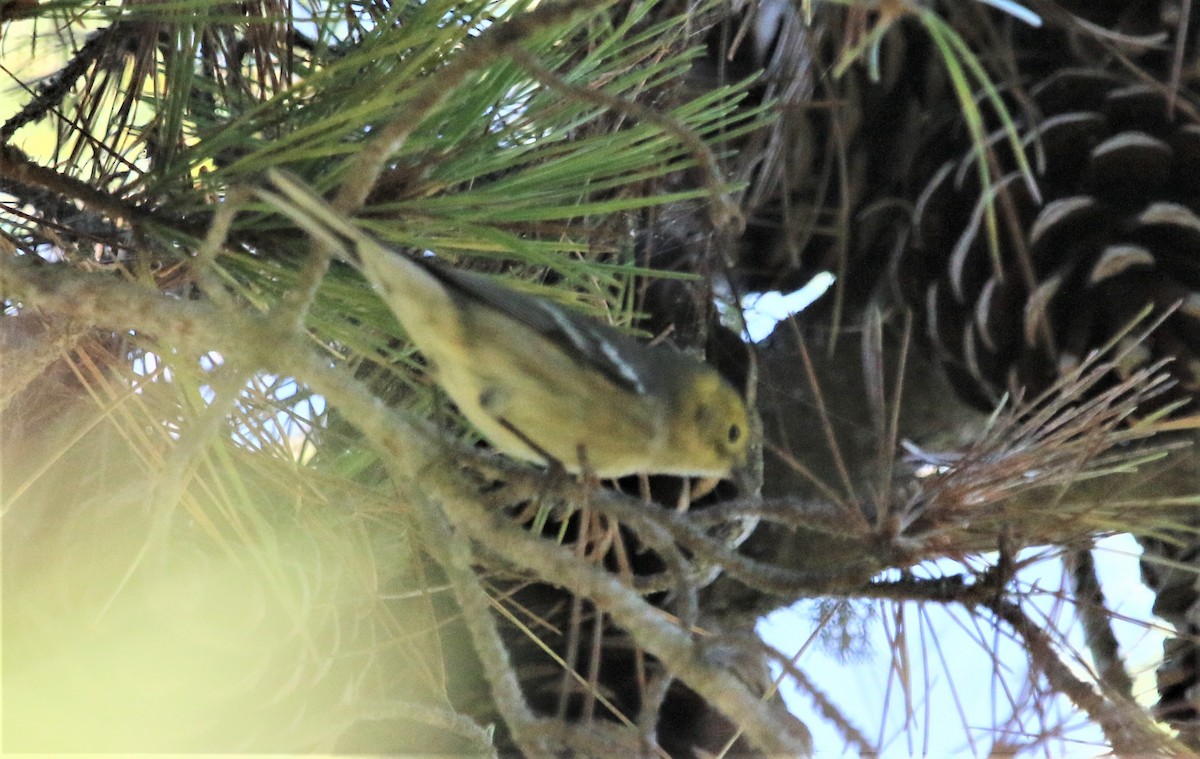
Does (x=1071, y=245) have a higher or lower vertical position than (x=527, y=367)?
higher

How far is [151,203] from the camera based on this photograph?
0.84 metres

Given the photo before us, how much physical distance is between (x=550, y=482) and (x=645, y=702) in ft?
0.76

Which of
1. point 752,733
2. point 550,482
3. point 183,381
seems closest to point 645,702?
point 752,733

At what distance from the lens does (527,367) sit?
2.94ft

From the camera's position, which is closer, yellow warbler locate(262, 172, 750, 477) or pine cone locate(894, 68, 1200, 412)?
yellow warbler locate(262, 172, 750, 477)

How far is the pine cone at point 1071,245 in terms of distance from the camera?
131 cm

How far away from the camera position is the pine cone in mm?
1313

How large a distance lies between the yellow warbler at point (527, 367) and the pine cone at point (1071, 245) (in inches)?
22.2

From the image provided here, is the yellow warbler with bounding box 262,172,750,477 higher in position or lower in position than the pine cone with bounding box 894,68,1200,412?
lower

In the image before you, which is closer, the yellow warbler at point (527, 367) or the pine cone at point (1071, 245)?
the yellow warbler at point (527, 367)

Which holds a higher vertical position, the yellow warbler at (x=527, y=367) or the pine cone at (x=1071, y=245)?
the pine cone at (x=1071, y=245)

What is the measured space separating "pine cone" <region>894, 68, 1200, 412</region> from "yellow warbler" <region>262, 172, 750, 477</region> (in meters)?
0.56

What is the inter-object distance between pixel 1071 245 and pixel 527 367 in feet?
2.75

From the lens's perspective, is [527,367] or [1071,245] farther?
[1071,245]
